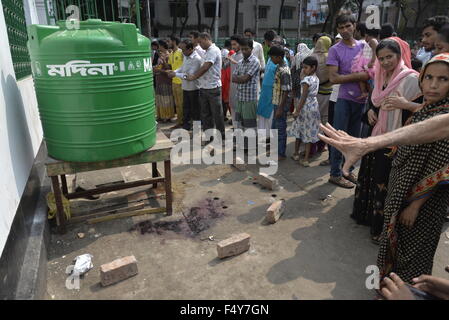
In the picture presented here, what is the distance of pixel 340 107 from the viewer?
3873mm

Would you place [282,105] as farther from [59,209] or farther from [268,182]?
[59,209]

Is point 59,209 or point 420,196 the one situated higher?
point 420,196

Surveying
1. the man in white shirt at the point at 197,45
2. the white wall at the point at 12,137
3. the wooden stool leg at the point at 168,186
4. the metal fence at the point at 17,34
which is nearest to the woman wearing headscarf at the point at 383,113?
the wooden stool leg at the point at 168,186

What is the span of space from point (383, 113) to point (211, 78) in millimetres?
3497

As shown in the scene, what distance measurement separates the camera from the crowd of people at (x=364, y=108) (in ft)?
6.89

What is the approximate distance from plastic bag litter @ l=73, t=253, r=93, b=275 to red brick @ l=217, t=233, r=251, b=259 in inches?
41.1

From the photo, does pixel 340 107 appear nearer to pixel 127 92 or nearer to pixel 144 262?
pixel 127 92

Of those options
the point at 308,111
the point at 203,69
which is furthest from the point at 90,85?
the point at 203,69

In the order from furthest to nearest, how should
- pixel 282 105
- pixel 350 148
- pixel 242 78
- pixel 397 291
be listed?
1. pixel 242 78
2. pixel 282 105
3. pixel 397 291
4. pixel 350 148

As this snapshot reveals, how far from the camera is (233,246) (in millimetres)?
2771

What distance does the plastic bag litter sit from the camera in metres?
2.55

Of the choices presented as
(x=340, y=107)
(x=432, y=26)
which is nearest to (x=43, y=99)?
(x=340, y=107)

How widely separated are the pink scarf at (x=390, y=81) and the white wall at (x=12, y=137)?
296 cm

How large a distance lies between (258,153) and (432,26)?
2809 millimetres
